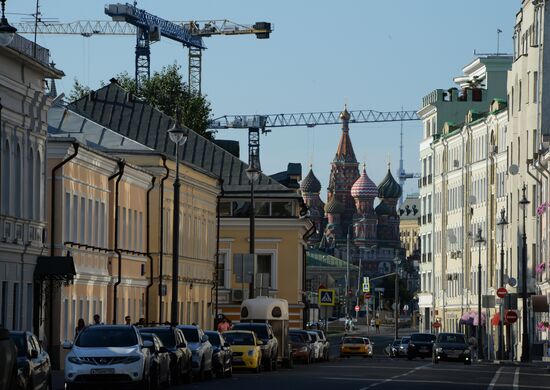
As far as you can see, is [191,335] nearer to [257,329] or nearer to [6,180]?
[6,180]

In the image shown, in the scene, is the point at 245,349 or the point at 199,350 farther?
the point at 245,349

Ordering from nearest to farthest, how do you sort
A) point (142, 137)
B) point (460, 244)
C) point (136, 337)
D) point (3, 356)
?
1. point (3, 356)
2. point (136, 337)
3. point (142, 137)
4. point (460, 244)

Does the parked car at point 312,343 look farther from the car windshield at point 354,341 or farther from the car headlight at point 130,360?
the car headlight at point 130,360

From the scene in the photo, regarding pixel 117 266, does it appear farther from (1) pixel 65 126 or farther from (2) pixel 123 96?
(2) pixel 123 96

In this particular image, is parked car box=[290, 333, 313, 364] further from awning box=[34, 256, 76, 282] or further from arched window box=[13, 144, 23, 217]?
arched window box=[13, 144, 23, 217]

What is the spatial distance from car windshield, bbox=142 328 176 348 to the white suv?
→ 5141mm

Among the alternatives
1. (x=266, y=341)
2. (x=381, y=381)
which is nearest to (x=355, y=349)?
(x=266, y=341)

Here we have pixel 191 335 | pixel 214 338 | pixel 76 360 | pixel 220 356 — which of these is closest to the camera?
pixel 76 360

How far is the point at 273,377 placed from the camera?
1919 inches

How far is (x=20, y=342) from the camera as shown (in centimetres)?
3189

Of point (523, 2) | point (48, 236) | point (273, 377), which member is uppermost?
point (523, 2)

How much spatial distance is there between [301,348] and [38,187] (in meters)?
22.9

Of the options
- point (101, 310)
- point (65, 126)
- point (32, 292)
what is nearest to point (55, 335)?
point (32, 292)

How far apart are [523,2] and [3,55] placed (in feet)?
196
